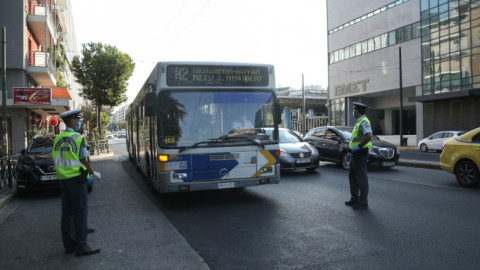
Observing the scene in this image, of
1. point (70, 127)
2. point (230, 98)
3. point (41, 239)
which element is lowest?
point (41, 239)

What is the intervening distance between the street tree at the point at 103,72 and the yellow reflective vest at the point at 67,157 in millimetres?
25492

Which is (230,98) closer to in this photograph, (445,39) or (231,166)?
(231,166)

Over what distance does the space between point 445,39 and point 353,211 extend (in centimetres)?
2971

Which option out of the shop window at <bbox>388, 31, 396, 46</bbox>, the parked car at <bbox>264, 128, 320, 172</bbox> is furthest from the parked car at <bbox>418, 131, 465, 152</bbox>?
the shop window at <bbox>388, 31, 396, 46</bbox>

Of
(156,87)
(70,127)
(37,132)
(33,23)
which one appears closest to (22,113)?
(37,132)

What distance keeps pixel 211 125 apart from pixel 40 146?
18.9 feet

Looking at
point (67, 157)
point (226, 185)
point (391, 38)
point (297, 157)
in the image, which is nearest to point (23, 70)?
point (297, 157)

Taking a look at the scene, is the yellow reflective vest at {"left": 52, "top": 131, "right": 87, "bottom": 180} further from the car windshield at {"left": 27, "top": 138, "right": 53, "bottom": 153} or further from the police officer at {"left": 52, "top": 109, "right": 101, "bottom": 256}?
the car windshield at {"left": 27, "top": 138, "right": 53, "bottom": 153}

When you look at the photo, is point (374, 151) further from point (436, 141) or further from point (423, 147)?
point (423, 147)

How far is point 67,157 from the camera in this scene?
4.70 metres

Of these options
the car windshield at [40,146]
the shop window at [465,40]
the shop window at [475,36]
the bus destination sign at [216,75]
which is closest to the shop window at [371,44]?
the shop window at [465,40]

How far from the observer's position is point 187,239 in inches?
205

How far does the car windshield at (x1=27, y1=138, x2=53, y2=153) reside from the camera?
1008 centimetres

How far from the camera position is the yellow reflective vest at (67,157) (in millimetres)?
4684
